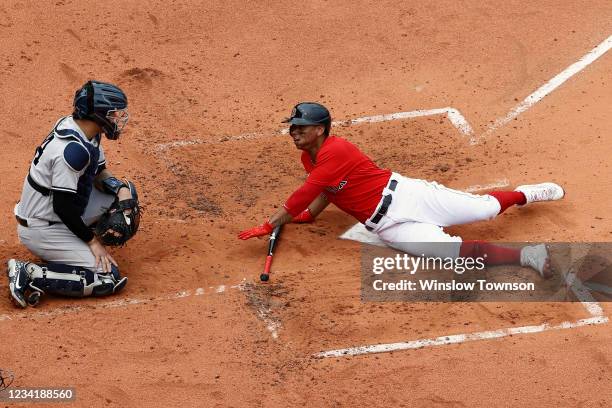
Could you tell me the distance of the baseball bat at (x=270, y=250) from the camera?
8327 mm

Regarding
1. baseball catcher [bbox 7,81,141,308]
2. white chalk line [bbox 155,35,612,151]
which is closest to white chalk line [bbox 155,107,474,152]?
white chalk line [bbox 155,35,612,151]

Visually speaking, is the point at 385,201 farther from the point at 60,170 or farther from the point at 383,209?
the point at 60,170

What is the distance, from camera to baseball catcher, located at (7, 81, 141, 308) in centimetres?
777

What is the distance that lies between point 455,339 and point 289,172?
312cm

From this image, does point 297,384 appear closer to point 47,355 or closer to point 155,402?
point 155,402

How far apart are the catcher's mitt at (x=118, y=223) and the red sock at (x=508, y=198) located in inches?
122

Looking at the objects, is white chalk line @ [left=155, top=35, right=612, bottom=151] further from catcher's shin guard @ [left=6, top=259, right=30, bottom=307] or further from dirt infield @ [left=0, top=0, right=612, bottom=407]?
catcher's shin guard @ [left=6, top=259, right=30, bottom=307]

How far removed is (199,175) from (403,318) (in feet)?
9.97

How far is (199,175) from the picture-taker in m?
10.1

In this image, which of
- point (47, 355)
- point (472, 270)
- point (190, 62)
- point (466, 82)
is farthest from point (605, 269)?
point (190, 62)

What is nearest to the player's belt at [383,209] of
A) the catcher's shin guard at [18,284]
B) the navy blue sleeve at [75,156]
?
the navy blue sleeve at [75,156]

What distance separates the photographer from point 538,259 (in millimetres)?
8320

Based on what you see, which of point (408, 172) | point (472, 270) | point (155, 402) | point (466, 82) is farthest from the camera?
point (466, 82)

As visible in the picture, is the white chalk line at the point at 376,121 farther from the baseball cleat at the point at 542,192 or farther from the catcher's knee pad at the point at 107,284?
the catcher's knee pad at the point at 107,284
